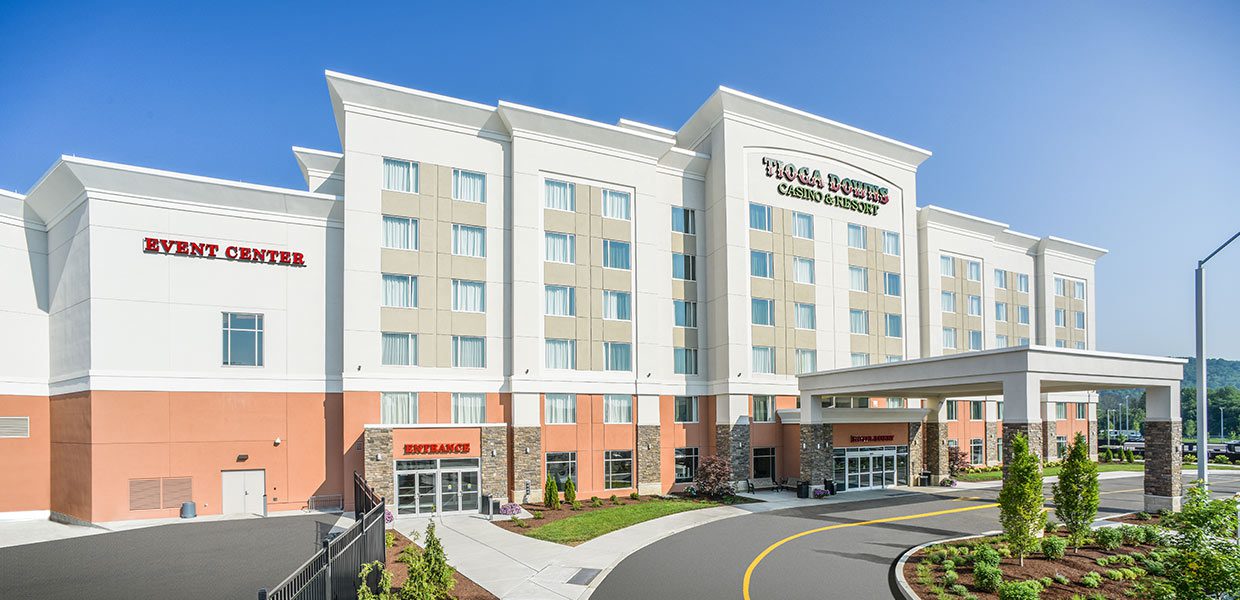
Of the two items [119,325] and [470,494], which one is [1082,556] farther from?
[119,325]

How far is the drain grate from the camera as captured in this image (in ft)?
61.1

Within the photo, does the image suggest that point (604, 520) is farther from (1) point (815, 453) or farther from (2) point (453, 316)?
(1) point (815, 453)

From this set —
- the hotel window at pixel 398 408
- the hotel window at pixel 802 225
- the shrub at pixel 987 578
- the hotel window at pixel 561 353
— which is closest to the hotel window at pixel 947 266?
the hotel window at pixel 802 225

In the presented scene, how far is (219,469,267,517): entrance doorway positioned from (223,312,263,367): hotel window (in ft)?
16.2

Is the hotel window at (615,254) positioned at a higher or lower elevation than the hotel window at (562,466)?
higher

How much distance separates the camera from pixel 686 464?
40000 millimetres

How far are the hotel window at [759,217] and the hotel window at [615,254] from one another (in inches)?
322

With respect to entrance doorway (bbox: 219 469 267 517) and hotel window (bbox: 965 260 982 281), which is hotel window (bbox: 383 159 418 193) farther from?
hotel window (bbox: 965 260 982 281)

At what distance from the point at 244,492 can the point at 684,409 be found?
2276 cm

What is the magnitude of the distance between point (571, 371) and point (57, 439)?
78.2 feet

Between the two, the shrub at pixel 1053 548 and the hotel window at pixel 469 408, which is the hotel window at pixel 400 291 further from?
the shrub at pixel 1053 548

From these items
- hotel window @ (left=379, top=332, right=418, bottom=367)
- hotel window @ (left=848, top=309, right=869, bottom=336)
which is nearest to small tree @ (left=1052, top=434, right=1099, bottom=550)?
hotel window @ (left=848, top=309, right=869, bottom=336)

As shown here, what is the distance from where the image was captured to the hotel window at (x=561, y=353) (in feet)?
119

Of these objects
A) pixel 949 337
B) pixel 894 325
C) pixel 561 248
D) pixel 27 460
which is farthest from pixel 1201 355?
pixel 27 460
